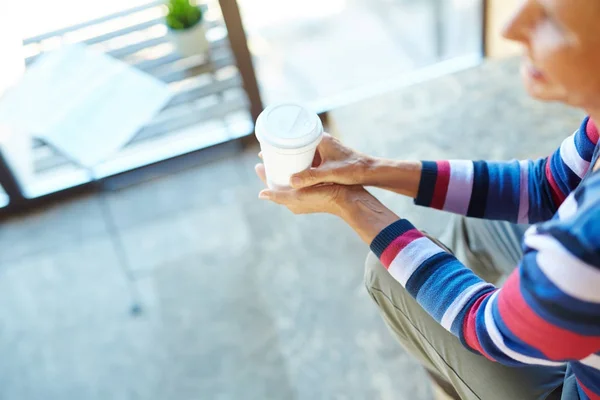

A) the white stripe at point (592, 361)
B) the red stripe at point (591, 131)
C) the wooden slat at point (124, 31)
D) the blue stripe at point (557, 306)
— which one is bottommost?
the white stripe at point (592, 361)

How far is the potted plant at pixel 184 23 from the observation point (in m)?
1.69

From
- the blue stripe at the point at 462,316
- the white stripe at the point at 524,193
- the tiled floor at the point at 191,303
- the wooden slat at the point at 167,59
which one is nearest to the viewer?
the blue stripe at the point at 462,316

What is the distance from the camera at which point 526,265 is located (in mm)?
669

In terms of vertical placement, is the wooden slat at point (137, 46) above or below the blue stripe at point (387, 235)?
below

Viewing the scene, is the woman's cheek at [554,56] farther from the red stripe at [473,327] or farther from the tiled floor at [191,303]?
the tiled floor at [191,303]

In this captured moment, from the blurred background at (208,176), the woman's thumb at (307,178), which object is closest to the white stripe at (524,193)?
the woman's thumb at (307,178)

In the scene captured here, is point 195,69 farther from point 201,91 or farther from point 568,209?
point 568,209

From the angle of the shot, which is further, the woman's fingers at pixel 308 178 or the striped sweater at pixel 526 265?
the woman's fingers at pixel 308 178

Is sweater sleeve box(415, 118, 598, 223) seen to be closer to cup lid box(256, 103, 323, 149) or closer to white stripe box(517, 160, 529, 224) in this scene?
white stripe box(517, 160, 529, 224)

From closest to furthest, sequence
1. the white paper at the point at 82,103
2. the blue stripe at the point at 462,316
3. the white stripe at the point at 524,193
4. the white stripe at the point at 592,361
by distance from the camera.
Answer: the white stripe at the point at 592,361
the blue stripe at the point at 462,316
the white stripe at the point at 524,193
the white paper at the point at 82,103

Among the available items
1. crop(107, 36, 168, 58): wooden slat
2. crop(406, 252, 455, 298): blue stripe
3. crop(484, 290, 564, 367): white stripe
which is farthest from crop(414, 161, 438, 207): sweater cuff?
crop(107, 36, 168, 58): wooden slat

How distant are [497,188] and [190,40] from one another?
1.01m

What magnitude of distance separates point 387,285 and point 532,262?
31 centimetres

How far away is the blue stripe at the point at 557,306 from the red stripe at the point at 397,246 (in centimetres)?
24
